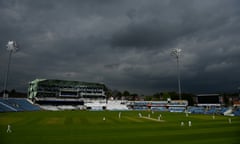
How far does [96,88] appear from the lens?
147 m

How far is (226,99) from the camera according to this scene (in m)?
144

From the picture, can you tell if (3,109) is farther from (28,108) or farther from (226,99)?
(226,99)

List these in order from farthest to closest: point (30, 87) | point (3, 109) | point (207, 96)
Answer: point (30, 87) → point (207, 96) → point (3, 109)

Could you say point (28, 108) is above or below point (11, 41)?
below

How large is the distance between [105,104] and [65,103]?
80.7 ft

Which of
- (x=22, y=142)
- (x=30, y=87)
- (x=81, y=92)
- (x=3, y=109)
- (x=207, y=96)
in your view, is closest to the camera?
→ (x=22, y=142)

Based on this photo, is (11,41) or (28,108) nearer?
(11,41)

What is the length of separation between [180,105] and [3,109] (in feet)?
280

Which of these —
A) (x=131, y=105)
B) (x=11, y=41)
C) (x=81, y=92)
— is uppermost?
(x=11, y=41)

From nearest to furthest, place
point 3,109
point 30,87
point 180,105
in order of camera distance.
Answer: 1. point 3,109
2. point 180,105
3. point 30,87

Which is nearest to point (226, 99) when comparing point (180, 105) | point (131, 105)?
point (180, 105)

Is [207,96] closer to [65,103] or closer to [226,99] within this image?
[226,99]

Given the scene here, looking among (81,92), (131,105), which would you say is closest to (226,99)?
(131,105)

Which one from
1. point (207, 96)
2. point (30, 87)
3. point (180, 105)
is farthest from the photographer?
point (30, 87)
